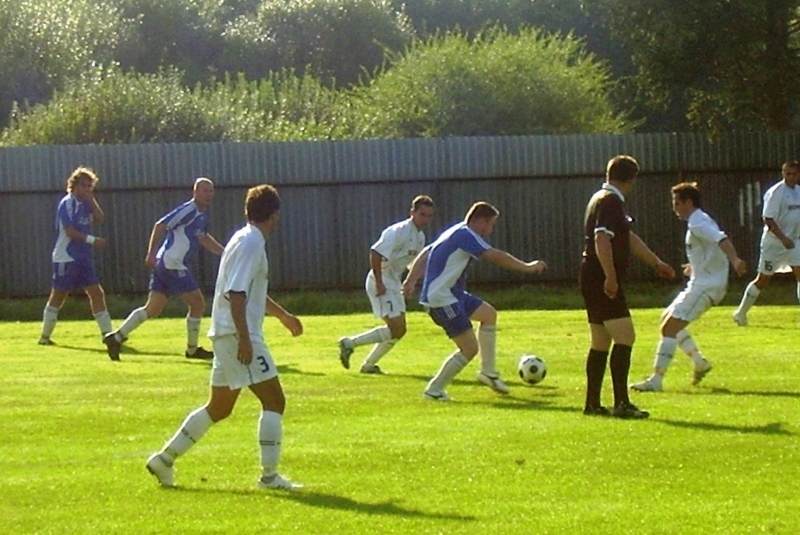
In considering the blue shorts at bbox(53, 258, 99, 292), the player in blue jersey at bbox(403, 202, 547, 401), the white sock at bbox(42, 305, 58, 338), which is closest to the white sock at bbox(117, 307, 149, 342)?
the blue shorts at bbox(53, 258, 99, 292)

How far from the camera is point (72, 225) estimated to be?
773 inches

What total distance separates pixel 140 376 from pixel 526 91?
23.0 meters

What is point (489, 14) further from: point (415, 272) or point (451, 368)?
point (451, 368)

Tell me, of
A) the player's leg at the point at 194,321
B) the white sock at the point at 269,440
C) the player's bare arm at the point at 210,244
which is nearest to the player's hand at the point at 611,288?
the white sock at the point at 269,440

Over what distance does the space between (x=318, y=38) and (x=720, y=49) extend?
40222 mm

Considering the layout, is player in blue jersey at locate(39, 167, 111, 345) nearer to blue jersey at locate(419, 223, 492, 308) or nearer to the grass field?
the grass field

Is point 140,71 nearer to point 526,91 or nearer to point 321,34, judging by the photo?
point 321,34

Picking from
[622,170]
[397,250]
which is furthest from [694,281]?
[397,250]

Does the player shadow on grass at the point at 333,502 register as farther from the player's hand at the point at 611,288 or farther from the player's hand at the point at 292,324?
the player's hand at the point at 611,288

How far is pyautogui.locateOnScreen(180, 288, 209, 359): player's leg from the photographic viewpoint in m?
18.1

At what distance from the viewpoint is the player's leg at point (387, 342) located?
16.4 meters

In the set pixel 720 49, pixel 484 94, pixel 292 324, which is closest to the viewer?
pixel 292 324

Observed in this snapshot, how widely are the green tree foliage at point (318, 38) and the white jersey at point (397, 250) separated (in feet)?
168

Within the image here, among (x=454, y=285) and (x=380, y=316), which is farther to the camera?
(x=380, y=316)
